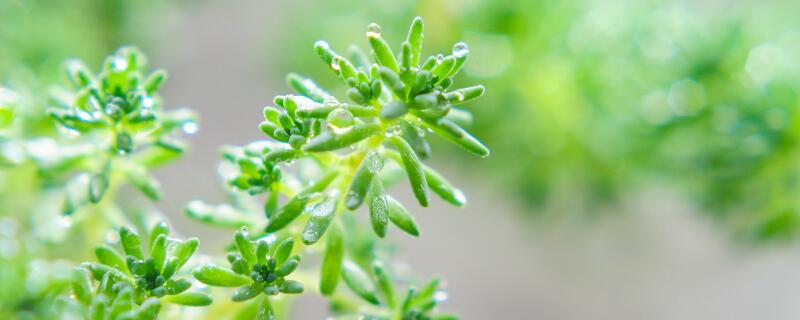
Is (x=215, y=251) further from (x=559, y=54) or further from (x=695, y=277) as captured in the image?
(x=695, y=277)

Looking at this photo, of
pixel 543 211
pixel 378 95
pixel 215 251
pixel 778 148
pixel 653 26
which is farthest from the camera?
pixel 543 211

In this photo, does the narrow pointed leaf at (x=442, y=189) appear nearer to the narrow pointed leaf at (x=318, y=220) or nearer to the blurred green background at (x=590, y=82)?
the narrow pointed leaf at (x=318, y=220)

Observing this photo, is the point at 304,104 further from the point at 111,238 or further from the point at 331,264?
the point at 111,238

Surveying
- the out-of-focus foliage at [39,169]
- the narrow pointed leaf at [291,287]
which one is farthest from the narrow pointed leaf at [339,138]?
the out-of-focus foliage at [39,169]

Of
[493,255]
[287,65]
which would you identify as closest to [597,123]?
[493,255]

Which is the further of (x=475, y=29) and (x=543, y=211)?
(x=543, y=211)

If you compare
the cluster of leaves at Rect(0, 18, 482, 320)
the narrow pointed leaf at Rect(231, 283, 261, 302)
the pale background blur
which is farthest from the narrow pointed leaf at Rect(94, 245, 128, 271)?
the pale background blur
